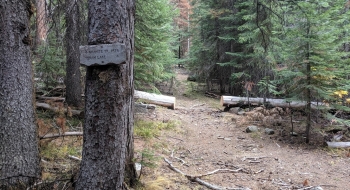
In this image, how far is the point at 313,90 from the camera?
7371 millimetres

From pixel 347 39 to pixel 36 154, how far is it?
27.5 feet

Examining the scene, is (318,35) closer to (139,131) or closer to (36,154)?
(139,131)

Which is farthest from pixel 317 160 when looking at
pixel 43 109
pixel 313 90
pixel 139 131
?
pixel 43 109

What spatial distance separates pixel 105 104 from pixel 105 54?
51 centimetres

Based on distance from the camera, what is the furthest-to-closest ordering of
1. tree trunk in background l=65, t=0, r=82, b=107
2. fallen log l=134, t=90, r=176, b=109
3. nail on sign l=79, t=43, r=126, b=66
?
fallen log l=134, t=90, r=176, b=109, tree trunk in background l=65, t=0, r=82, b=107, nail on sign l=79, t=43, r=126, b=66

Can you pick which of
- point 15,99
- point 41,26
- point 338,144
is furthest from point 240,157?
point 41,26

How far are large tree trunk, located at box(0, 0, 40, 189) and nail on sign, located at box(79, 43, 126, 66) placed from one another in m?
1.14

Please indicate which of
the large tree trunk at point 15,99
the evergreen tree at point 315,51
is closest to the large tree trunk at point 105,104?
the large tree trunk at point 15,99

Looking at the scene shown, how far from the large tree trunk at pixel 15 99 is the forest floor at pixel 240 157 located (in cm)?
166

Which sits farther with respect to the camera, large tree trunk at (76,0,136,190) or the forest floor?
the forest floor

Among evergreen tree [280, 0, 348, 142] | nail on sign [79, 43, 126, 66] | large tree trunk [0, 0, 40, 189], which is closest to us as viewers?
nail on sign [79, 43, 126, 66]

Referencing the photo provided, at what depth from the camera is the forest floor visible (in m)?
4.96

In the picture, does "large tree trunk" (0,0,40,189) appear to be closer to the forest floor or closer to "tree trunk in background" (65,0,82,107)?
the forest floor

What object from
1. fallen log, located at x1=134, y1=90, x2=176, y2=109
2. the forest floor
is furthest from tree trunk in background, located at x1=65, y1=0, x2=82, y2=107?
fallen log, located at x1=134, y1=90, x2=176, y2=109
